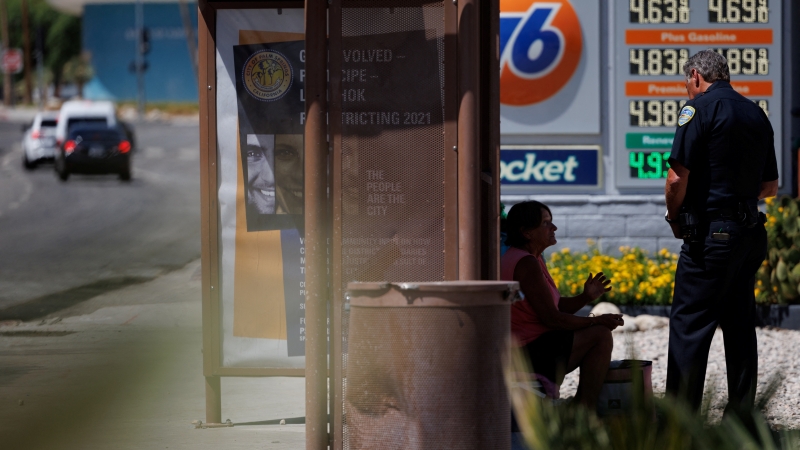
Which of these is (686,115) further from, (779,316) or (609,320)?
(779,316)

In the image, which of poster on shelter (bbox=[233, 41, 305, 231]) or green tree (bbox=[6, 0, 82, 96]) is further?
green tree (bbox=[6, 0, 82, 96])

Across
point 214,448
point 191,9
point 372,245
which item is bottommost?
point 214,448

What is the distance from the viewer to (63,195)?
28.7 meters

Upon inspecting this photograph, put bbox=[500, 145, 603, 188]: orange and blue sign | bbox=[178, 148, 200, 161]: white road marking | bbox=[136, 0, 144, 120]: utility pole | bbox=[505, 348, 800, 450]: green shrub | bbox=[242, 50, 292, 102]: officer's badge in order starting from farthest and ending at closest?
1. bbox=[136, 0, 144, 120]: utility pole
2. bbox=[178, 148, 200, 161]: white road marking
3. bbox=[500, 145, 603, 188]: orange and blue sign
4. bbox=[242, 50, 292, 102]: officer's badge
5. bbox=[505, 348, 800, 450]: green shrub

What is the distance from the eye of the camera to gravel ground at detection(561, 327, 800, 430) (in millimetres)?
6707

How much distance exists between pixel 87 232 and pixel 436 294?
1739cm

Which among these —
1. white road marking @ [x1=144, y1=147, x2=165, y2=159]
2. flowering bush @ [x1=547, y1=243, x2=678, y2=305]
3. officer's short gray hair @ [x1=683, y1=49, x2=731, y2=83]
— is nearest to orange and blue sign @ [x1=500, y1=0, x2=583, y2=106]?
flowering bush @ [x1=547, y1=243, x2=678, y2=305]

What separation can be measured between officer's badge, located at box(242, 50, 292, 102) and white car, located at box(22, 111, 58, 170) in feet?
105

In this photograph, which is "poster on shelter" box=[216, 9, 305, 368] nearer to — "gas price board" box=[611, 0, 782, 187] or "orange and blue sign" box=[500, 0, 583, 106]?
"orange and blue sign" box=[500, 0, 583, 106]

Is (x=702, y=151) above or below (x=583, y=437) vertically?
above

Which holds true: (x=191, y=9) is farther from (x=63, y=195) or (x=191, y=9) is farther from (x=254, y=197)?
(x=254, y=197)

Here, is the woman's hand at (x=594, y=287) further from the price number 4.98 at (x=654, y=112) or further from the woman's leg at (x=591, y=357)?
the price number 4.98 at (x=654, y=112)

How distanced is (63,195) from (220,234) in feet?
76.7

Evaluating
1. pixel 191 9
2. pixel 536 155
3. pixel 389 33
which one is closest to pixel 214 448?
pixel 389 33
